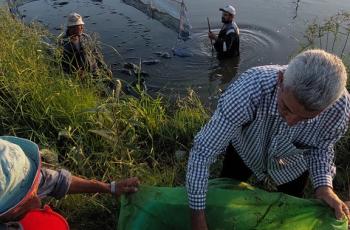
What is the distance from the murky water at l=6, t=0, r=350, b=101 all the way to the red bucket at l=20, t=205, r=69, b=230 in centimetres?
432

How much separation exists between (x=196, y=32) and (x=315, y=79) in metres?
7.42

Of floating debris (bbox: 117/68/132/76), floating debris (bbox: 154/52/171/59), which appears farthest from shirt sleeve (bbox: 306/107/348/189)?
floating debris (bbox: 154/52/171/59)

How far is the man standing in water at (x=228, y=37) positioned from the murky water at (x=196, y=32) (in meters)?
0.22

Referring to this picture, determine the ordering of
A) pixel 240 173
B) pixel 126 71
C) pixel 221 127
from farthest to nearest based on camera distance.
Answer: pixel 126 71
pixel 240 173
pixel 221 127

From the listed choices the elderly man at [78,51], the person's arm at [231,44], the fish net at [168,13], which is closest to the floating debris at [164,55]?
the fish net at [168,13]

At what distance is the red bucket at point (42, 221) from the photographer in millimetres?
1851

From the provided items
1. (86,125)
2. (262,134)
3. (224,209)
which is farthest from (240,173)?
(86,125)

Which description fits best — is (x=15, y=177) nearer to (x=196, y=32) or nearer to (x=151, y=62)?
(x=151, y=62)

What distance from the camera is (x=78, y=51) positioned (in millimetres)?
5074

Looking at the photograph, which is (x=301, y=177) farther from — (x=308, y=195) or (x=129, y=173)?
(x=129, y=173)

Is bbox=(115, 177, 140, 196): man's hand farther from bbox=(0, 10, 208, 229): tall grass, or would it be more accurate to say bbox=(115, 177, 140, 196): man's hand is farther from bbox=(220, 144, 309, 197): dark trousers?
bbox=(220, 144, 309, 197): dark trousers

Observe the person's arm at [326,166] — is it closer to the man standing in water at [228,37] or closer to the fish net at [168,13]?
the man standing in water at [228,37]

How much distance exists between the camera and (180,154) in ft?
11.0

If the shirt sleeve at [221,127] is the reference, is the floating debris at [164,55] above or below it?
below
